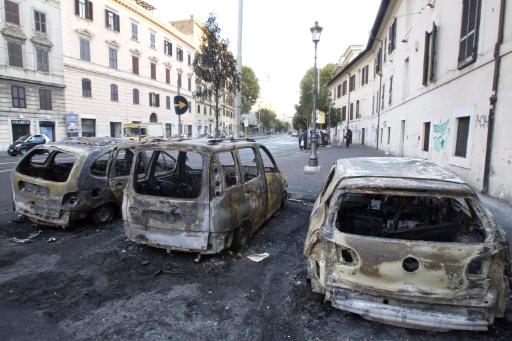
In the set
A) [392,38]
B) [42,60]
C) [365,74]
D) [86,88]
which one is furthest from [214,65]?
[86,88]

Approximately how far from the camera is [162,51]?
143 ft

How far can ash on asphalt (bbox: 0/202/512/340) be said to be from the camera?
2.86m

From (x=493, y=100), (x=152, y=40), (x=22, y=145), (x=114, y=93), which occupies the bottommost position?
(x=22, y=145)

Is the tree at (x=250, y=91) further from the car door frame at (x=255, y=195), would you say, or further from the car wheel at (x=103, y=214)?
the car door frame at (x=255, y=195)

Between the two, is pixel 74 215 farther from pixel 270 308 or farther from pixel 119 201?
pixel 270 308

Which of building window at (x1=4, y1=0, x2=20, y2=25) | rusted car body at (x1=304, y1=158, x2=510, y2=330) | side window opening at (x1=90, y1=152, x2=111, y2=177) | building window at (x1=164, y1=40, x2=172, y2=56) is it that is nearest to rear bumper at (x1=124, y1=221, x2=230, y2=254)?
rusted car body at (x1=304, y1=158, x2=510, y2=330)

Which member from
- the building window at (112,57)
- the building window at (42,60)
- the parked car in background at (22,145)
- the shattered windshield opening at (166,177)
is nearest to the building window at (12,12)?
the building window at (42,60)

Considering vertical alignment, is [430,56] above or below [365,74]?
below

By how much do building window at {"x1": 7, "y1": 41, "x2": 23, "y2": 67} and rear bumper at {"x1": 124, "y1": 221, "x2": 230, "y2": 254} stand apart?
28415 mm

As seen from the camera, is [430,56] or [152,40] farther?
[152,40]

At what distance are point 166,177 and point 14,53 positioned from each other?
90.3 ft

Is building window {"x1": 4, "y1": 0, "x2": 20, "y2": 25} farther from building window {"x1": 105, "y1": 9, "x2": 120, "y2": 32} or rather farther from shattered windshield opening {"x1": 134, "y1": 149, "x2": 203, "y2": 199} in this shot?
shattered windshield opening {"x1": 134, "y1": 149, "x2": 203, "y2": 199}

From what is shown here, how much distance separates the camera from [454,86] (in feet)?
33.0

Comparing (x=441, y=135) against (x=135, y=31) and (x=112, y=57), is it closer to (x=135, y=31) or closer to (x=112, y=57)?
(x=112, y=57)
